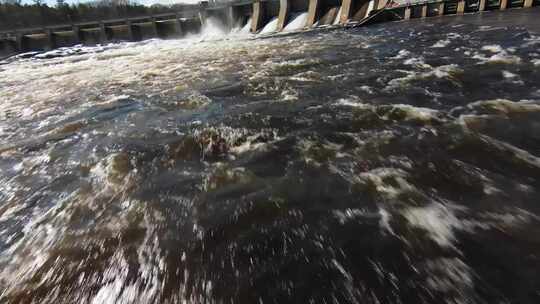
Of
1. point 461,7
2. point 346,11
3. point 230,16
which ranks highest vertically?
point 230,16

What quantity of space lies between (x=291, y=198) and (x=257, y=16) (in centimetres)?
3173

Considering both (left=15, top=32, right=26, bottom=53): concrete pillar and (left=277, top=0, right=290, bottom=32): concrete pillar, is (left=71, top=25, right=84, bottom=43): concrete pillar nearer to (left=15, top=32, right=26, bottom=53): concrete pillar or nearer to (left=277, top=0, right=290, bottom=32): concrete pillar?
(left=15, top=32, right=26, bottom=53): concrete pillar

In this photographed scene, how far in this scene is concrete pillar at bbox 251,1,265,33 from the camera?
3135cm

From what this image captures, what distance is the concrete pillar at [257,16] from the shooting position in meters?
31.4

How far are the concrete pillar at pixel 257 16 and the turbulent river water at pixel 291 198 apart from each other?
26.9 meters

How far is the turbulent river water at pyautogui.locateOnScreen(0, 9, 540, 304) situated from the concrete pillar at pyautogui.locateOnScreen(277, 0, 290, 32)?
24.3 meters

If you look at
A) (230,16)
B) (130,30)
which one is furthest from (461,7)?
(130,30)

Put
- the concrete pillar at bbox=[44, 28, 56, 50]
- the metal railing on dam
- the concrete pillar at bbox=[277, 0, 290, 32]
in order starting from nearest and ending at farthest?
the metal railing on dam < the concrete pillar at bbox=[277, 0, 290, 32] < the concrete pillar at bbox=[44, 28, 56, 50]

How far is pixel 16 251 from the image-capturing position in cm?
301

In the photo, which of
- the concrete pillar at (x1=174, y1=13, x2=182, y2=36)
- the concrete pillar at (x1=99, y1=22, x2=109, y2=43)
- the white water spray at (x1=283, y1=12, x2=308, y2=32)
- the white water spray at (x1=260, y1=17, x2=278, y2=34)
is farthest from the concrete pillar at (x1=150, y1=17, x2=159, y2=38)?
the white water spray at (x1=283, y1=12, x2=308, y2=32)

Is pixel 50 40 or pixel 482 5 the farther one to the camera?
pixel 50 40

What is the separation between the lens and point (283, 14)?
96.1ft

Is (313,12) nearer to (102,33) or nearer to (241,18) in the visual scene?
(241,18)

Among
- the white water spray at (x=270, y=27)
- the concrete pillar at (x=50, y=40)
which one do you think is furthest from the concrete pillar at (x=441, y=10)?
the concrete pillar at (x=50, y=40)
